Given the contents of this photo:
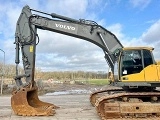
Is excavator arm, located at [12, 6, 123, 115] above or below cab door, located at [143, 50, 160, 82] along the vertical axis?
above

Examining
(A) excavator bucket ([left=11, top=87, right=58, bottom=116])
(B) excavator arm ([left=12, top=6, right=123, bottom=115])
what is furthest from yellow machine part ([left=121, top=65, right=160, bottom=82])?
(A) excavator bucket ([left=11, top=87, right=58, bottom=116])

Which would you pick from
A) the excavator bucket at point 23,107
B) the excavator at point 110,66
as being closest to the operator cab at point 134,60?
the excavator at point 110,66

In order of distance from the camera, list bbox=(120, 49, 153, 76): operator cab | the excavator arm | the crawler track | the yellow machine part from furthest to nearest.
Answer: the excavator arm → bbox=(120, 49, 153, 76): operator cab → the yellow machine part → the crawler track

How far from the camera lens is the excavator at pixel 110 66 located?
1162 centimetres

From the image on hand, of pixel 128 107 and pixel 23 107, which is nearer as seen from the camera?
pixel 128 107

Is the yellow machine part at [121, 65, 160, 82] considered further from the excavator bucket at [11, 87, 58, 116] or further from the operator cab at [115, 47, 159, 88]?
the excavator bucket at [11, 87, 58, 116]

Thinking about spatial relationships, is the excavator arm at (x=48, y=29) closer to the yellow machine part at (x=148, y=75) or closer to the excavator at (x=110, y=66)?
the excavator at (x=110, y=66)

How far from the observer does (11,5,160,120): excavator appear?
38.1 feet

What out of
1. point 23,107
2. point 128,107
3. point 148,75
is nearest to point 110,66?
point 148,75

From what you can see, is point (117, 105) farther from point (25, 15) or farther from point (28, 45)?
point (25, 15)

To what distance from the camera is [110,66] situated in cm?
1400

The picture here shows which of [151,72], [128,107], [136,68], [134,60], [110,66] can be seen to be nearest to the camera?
[128,107]

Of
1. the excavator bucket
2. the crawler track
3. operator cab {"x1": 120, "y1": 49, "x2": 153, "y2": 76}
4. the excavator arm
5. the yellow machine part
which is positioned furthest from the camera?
the excavator arm

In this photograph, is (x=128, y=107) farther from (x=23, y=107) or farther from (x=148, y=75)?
(x=23, y=107)
